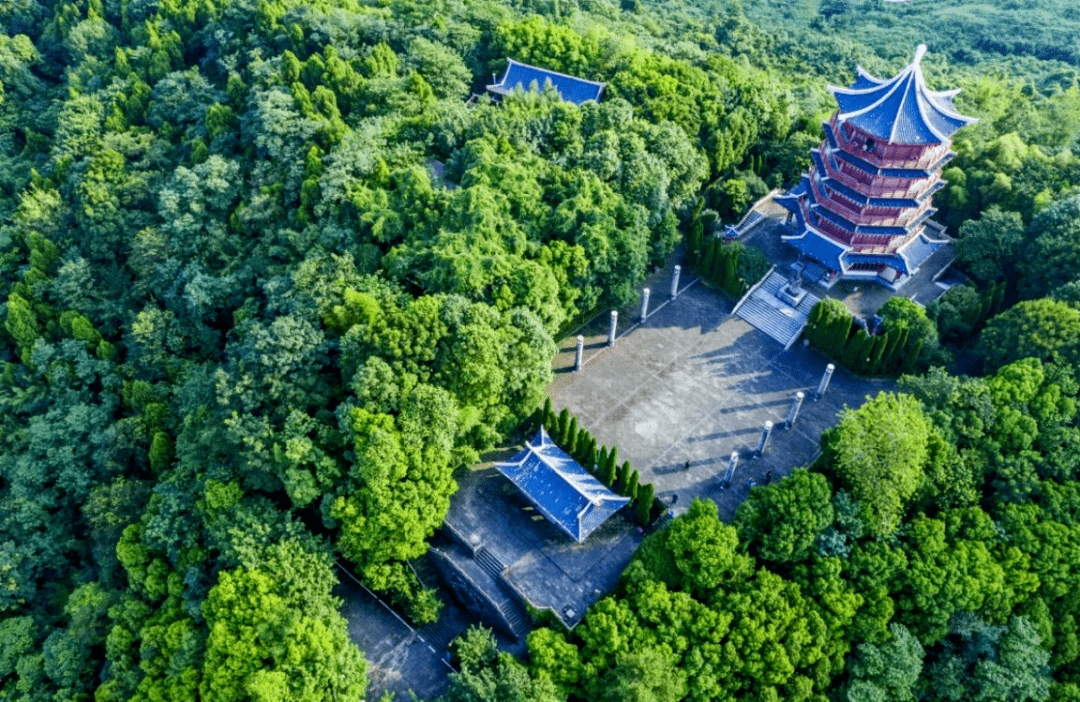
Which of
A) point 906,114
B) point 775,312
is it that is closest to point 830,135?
point 906,114

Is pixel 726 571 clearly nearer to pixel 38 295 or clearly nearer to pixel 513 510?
pixel 513 510

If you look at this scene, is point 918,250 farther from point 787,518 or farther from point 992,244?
point 787,518

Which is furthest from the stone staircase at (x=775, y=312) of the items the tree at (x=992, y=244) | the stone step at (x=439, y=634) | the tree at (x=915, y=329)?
the stone step at (x=439, y=634)

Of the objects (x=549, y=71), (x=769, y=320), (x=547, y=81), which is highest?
(x=547, y=81)

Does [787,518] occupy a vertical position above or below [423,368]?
below

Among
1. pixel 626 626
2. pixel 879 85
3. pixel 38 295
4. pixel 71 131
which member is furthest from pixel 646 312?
pixel 71 131

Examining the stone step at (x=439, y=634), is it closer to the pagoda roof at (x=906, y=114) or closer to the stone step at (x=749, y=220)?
the stone step at (x=749, y=220)
